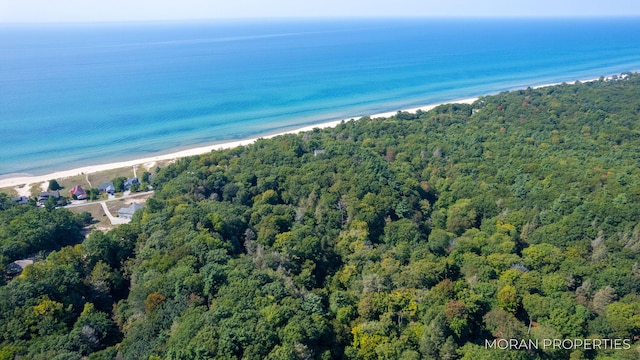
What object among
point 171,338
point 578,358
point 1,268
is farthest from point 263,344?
point 1,268

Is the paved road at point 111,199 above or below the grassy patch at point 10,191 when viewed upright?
below

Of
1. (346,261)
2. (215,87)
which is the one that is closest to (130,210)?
(346,261)

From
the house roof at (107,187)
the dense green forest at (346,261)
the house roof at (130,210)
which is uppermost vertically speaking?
the house roof at (107,187)

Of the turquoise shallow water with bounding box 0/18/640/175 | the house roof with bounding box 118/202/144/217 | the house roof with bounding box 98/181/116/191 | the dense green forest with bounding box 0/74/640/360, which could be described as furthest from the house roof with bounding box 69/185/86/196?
the turquoise shallow water with bounding box 0/18/640/175

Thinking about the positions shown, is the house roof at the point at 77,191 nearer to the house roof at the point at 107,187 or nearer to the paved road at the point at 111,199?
the paved road at the point at 111,199

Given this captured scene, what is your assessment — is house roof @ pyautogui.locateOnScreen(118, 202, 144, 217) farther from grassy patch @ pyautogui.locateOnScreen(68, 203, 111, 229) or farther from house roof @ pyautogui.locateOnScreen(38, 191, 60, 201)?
house roof @ pyautogui.locateOnScreen(38, 191, 60, 201)

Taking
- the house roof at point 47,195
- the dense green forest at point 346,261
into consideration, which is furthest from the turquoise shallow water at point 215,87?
the dense green forest at point 346,261
